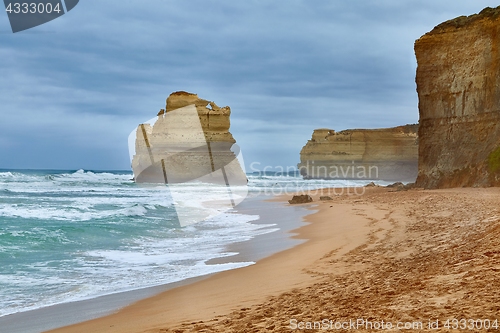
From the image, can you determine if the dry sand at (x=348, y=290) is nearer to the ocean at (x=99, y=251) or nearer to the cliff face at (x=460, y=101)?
the ocean at (x=99, y=251)

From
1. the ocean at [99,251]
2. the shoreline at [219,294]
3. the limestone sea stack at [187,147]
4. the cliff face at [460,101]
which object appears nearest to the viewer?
the shoreline at [219,294]

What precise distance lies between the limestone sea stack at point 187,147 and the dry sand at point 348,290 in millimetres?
47890

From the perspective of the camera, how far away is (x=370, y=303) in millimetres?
3855

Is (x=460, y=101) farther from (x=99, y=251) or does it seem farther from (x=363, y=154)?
(x=363, y=154)

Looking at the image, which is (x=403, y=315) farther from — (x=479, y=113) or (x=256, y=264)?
(x=479, y=113)

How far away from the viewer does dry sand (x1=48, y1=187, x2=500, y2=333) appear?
137 inches

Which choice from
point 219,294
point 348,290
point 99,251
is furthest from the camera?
point 99,251

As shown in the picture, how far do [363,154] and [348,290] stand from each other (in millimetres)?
84391

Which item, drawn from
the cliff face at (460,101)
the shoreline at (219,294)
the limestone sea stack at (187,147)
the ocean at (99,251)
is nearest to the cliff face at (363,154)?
the limestone sea stack at (187,147)

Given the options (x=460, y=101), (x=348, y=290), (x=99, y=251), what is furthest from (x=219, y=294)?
(x=460, y=101)

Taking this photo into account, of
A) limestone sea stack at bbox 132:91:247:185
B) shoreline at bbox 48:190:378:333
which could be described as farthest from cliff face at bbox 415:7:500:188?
limestone sea stack at bbox 132:91:247:185

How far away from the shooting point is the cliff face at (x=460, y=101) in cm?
2161

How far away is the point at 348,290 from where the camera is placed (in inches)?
181

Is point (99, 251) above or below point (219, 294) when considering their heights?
below
